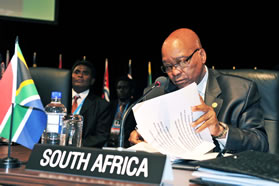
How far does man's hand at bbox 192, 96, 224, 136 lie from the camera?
4.61 feet

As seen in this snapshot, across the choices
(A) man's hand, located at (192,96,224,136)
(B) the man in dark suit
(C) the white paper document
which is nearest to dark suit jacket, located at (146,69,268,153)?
(A) man's hand, located at (192,96,224,136)

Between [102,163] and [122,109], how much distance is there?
4.11 m

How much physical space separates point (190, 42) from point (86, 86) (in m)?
1.89

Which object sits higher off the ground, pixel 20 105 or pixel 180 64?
pixel 180 64

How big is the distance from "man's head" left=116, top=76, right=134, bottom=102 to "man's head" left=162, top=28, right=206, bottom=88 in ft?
11.5

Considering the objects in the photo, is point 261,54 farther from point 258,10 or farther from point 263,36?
point 258,10

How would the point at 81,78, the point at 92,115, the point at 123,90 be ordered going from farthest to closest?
the point at 123,90
the point at 81,78
the point at 92,115

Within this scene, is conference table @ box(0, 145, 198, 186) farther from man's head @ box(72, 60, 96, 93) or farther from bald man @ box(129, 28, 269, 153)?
man's head @ box(72, 60, 96, 93)

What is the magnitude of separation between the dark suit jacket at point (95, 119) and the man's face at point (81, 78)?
273mm

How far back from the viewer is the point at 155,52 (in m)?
6.83

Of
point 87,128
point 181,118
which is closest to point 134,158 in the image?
point 181,118

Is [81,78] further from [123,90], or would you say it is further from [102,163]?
[102,163]

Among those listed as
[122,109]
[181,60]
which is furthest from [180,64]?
[122,109]

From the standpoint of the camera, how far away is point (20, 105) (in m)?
1.26
